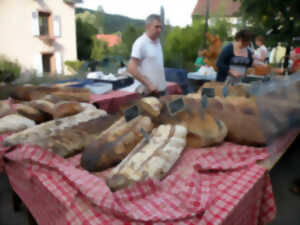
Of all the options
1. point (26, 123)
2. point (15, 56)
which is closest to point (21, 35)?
point (15, 56)

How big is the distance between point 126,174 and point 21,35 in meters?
10.0

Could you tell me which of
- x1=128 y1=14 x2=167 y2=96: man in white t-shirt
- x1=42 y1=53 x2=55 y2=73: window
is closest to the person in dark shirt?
x1=128 y1=14 x2=167 y2=96: man in white t-shirt

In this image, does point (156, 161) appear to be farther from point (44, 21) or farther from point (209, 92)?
point (44, 21)

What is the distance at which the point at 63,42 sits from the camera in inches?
425

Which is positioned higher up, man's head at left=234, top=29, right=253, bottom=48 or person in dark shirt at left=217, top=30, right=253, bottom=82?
man's head at left=234, top=29, right=253, bottom=48

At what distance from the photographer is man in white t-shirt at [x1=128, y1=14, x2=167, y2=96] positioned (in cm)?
203

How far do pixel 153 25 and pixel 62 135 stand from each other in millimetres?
1275

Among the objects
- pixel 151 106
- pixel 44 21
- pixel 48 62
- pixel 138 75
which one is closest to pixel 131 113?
pixel 151 106

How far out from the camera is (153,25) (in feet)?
6.55

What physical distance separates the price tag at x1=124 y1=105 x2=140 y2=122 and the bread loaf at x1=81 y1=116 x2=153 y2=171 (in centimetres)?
5

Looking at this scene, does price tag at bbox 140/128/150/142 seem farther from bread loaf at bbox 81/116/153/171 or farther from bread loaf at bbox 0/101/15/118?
bread loaf at bbox 0/101/15/118

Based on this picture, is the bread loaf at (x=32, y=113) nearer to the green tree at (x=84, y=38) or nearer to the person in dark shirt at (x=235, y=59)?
the person in dark shirt at (x=235, y=59)

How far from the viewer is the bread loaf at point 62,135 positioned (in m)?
1.06

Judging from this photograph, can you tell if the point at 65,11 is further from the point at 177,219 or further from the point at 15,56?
the point at 177,219
